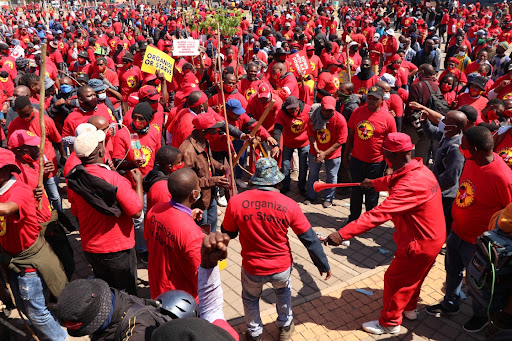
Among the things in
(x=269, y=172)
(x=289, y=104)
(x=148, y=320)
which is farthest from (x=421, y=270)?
(x=289, y=104)

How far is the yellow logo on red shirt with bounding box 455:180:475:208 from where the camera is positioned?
3996 mm

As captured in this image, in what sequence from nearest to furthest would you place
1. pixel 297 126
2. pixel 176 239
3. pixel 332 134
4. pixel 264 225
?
1. pixel 176 239
2. pixel 264 225
3. pixel 332 134
4. pixel 297 126

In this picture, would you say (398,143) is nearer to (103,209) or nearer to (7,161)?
(103,209)

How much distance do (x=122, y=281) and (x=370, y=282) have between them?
3.18 metres

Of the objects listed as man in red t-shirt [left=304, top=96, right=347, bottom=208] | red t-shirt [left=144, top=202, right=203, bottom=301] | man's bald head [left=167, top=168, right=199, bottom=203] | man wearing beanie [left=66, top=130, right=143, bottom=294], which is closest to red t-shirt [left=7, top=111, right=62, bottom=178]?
man wearing beanie [left=66, top=130, right=143, bottom=294]

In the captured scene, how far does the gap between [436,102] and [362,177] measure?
8.20ft

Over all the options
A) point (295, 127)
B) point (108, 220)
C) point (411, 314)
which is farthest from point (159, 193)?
point (295, 127)

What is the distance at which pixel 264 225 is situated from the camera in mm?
3570

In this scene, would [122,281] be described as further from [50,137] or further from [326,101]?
[326,101]

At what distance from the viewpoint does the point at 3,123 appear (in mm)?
7359

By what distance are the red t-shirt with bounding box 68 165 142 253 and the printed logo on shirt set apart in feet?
13.0

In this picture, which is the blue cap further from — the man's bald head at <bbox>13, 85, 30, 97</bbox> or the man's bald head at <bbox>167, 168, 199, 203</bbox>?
the man's bald head at <bbox>13, 85, 30, 97</bbox>

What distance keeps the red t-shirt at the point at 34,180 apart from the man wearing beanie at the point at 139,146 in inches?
38.0

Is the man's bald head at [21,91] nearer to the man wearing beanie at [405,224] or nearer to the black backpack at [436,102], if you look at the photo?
the man wearing beanie at [405,224]
